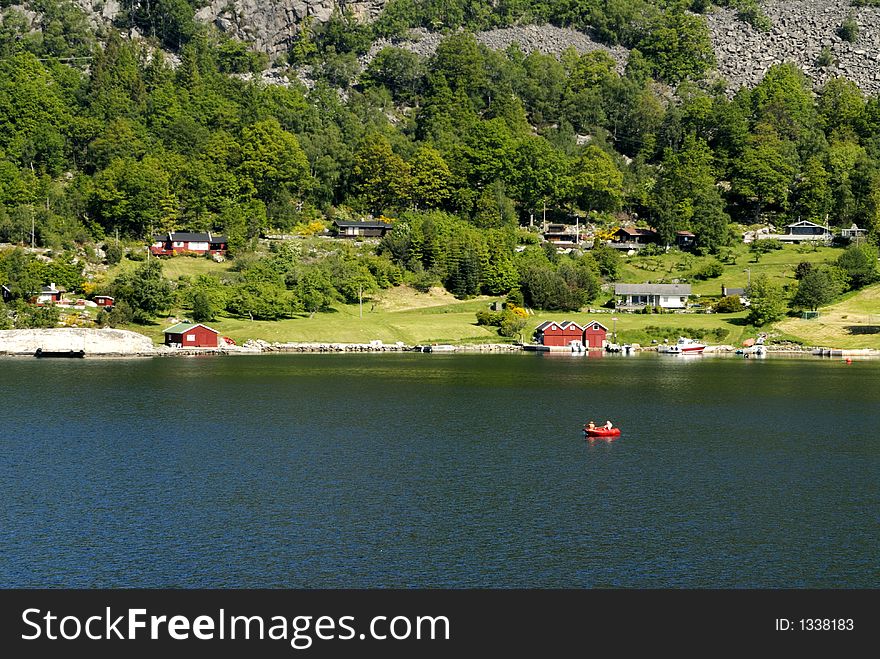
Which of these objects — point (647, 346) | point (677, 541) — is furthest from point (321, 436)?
point (647, 346)

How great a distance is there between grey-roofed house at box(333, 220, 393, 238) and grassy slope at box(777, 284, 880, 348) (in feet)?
225

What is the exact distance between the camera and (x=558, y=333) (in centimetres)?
15250

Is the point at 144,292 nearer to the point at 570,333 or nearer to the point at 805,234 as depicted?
the point at 570,333

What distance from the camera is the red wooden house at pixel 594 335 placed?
→ 15400cm

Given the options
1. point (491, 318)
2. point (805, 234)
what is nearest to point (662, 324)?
point (491, 318)

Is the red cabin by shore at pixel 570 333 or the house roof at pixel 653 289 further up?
the house roof at pixel 653 289

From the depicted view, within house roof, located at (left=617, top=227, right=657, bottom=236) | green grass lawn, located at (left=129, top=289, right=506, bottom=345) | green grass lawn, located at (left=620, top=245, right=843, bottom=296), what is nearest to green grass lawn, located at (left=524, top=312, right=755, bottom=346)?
green grass lawn, located at (left=129, top=289, right=506, bottom=345)

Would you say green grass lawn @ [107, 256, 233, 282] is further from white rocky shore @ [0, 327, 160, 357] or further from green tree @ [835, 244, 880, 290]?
green tree @ [835, 244, 880, 290]

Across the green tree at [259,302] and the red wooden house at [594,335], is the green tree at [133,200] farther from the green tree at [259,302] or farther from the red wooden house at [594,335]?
the red wooden house at [594,335]

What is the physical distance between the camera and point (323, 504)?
180 ft

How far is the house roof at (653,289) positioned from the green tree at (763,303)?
11796mm

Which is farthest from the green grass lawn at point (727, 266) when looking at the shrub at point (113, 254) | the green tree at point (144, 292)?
the shrub at point (113, 254)
